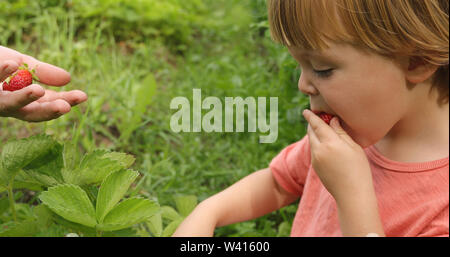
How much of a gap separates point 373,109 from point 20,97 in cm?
66

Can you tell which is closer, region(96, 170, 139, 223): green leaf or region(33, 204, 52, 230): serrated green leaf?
region(96, 170, 139, 223): green leaf

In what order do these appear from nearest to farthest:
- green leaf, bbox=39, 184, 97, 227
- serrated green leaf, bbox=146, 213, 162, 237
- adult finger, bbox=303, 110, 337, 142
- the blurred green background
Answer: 1. green leaf, bbox=39, 184, 97, 227
2. adult finger, bbox=303, 110, 337, 142
3. serrated green leaf, bbox=146, 213, 162, 237
4. the blurred green background

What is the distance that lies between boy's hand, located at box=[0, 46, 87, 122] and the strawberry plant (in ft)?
0.30

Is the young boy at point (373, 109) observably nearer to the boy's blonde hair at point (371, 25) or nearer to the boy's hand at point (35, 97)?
the boy's blonde hair at point (371, 25)

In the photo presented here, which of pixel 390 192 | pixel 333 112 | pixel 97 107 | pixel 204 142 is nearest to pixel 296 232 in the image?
pixel 390 192

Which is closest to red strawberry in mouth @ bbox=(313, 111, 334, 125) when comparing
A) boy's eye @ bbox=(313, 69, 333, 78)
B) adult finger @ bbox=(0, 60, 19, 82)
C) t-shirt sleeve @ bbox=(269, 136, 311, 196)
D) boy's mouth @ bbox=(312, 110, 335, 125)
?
boy's mouth @ bbox=(312, 110, 335, 125)

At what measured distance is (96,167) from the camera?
2.85ft

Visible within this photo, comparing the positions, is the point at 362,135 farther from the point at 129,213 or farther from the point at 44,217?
the point at 44,217

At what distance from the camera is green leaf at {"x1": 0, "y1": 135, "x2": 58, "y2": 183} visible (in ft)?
2.74

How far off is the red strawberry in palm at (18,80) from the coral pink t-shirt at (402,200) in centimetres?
75

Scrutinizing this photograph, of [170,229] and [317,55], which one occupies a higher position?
[317,55]

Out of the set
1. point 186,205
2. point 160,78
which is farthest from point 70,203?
point 160,78

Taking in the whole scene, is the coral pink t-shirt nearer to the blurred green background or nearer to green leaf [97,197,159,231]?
the blurred green background
